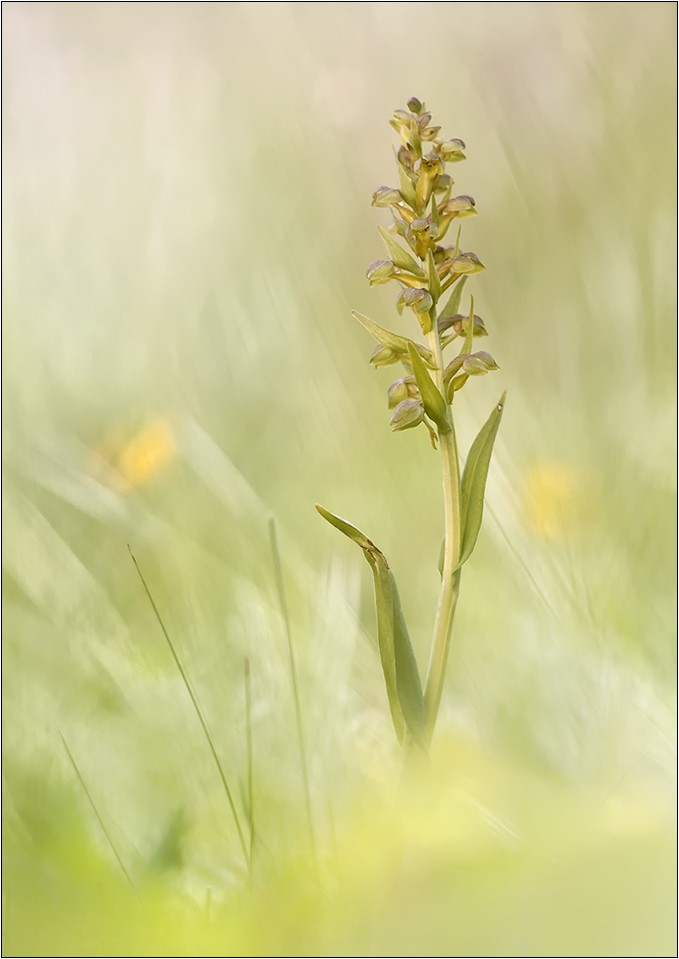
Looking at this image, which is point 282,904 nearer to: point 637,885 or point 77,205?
point 637,885

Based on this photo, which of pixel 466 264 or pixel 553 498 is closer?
pixel 466 264

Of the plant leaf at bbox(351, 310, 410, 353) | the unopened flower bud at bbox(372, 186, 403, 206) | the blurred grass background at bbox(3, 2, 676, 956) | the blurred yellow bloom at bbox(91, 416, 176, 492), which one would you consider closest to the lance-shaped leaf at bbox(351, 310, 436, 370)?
the plant leaf at bbox(351, 310, 410, 353)

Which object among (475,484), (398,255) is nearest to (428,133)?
(398,255)

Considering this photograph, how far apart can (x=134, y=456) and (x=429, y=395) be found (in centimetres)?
83

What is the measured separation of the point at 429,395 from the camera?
671 millimetres

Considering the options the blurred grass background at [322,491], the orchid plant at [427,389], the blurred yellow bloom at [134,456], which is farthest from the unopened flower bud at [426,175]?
the blurred yellow bloom at [134,456]

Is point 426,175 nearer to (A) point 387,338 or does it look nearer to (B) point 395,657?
(A) point 387,338

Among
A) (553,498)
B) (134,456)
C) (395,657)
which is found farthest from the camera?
(134,456)

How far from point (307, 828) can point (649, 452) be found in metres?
0.91

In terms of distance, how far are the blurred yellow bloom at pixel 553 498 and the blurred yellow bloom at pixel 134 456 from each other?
69cm

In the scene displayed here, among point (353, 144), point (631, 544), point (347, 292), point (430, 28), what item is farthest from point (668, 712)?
point (430, 28)

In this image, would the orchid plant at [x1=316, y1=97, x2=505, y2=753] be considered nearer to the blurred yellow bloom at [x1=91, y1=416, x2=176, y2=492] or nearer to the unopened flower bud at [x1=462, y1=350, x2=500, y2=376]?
the unopened flower bud at [x1=462, y1=350, x2=500, y2=376]

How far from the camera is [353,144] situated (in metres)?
1.76

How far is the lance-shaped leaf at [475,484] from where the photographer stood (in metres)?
0.70
